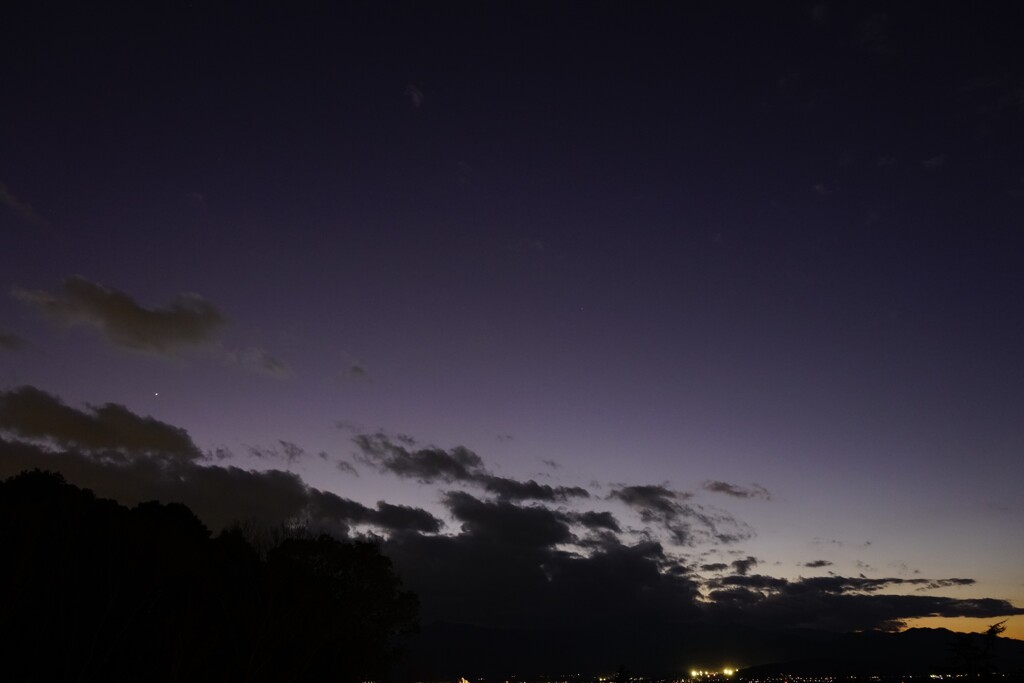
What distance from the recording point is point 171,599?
37.0 metres

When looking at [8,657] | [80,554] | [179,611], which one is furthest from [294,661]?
[8,657]

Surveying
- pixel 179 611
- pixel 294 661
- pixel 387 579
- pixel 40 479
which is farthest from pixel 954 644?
pixel 40 479

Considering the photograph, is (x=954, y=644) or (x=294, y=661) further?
(x=954, y=644)

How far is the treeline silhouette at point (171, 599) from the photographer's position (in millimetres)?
26953

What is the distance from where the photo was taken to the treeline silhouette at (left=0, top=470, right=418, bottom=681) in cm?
2695

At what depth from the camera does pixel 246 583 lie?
42000 millimetres

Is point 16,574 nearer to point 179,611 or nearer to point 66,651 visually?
point 66,651

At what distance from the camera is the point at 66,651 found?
2561 centimetres

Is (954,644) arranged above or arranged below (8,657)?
above

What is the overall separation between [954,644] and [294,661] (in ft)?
262

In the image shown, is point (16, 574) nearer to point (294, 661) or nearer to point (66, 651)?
point (66, 651)

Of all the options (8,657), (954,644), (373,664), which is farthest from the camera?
(954,644)

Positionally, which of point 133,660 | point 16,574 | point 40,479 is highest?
point 40,479

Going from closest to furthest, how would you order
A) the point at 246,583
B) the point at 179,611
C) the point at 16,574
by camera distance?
the point at 16,574 < the point at 179,611 < the point at 246,583
